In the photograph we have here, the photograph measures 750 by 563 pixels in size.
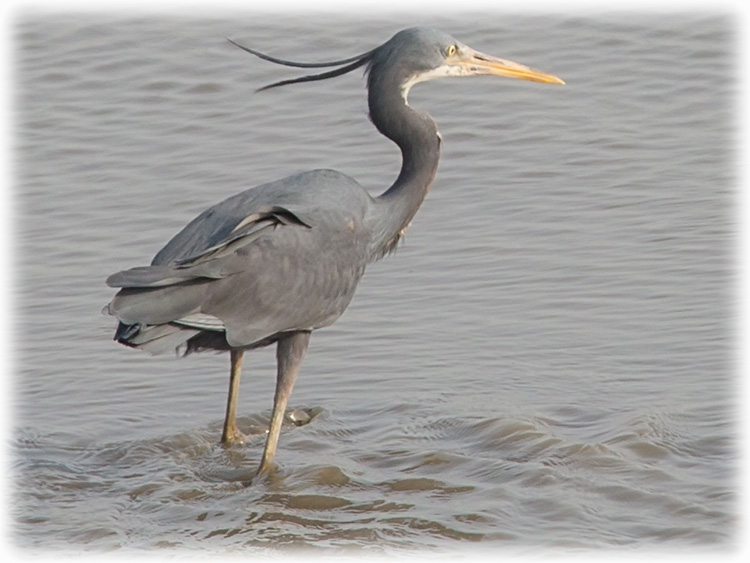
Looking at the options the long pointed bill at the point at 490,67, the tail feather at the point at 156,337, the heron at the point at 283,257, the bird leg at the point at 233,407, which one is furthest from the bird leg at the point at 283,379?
the long pointed bill at the point at 490,67

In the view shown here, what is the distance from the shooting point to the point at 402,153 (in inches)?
256

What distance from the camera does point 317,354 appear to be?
723cm

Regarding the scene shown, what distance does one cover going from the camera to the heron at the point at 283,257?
5809 mm

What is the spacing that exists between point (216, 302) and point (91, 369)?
4.98 ft

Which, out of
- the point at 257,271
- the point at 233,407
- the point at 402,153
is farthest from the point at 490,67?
the point at 233,407

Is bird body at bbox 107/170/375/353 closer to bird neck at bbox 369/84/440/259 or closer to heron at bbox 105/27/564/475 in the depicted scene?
heron at bbox 105/27/564/475

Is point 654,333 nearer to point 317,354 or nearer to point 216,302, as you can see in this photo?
point 317,354

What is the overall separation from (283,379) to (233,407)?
1.40 feet

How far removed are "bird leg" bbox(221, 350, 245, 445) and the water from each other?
98mm

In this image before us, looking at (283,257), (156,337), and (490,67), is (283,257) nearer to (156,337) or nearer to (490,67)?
(156,337)

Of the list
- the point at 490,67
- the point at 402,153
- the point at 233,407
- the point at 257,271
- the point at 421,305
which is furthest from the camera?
the point at 421,305

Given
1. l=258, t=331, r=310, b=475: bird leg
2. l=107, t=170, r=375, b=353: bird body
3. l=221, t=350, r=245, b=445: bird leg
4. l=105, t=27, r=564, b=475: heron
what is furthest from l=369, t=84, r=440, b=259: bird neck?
l=221, t=350, r=245, b=445: bird leg

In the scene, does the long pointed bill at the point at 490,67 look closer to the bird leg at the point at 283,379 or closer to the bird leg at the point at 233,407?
the bird leg at the point at 283,379

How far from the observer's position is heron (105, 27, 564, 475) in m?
5.81
